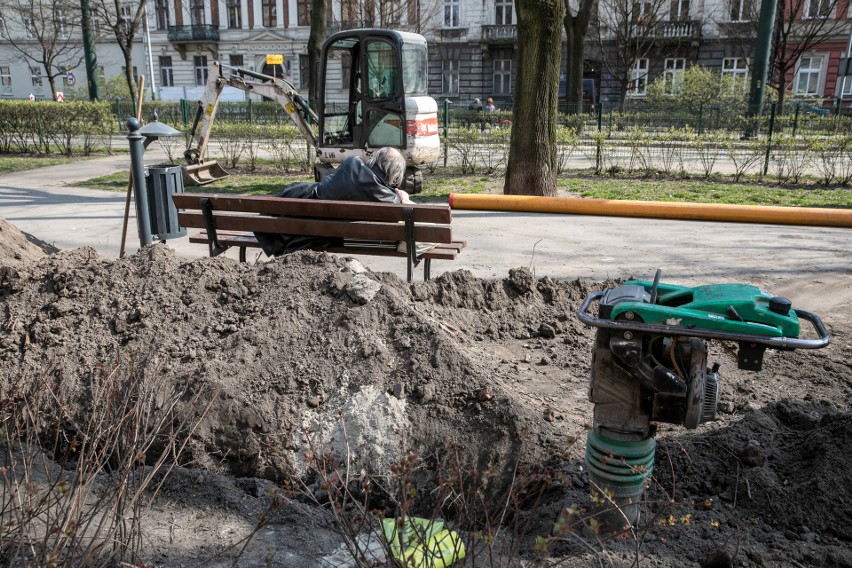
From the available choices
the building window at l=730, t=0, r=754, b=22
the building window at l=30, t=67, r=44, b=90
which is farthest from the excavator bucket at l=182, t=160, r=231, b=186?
the building window at l=30, t=67, r=44, b=90

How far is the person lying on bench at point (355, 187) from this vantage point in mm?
6441

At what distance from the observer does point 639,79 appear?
4375cm

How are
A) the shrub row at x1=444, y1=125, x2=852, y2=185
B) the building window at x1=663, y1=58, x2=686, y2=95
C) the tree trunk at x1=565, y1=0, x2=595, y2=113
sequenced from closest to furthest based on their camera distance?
the shrub row at x1=444, y1=125, x2=852, y2=185 → the tree trunk at x1=565, y1=0, x2=595, y2=113 → the building window at x1=663, y1=58, x2=686, y2=95

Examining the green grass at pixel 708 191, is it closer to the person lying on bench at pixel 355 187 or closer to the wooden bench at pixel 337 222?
the person lying on bench at pixel 355 187

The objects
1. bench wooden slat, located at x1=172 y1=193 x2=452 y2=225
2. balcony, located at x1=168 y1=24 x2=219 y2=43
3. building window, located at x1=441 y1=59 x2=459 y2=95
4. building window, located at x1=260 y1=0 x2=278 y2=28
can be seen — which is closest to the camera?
bench wooden slat, located at x1=172 y1=193 x2=452 y2=225

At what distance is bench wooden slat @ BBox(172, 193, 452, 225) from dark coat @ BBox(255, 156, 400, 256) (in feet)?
0.84

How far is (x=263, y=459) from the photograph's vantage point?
378cm

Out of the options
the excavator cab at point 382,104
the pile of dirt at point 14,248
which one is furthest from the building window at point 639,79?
the pile of dirt at point 14,248

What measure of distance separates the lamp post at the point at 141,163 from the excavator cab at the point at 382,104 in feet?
17.8

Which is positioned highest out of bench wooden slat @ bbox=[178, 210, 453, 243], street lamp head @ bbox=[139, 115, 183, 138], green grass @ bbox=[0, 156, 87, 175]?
street lamp head @ bbox=[139, 115, 183, 138]

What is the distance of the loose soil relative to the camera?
10.1ft

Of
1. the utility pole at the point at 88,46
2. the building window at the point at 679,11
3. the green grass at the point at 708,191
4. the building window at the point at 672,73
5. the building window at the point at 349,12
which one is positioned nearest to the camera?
the green grass at the point at 708,191

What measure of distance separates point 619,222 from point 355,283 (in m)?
6.11

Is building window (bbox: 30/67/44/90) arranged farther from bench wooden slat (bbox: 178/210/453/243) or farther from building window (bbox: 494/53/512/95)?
bench wooden slat (bbox: 178/210/453/243)
